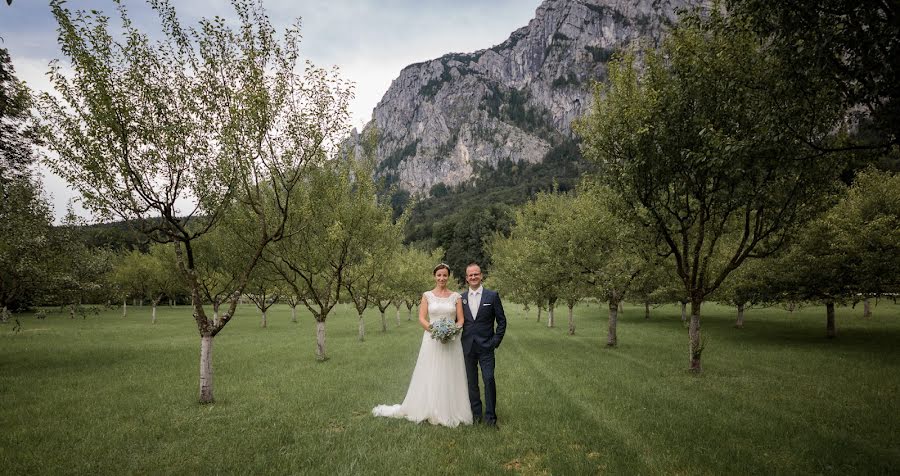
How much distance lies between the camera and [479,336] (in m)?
9.48

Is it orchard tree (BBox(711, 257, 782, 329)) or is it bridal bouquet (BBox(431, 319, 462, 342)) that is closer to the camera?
bridal bouquet (BBox(431, 319, 462, 342))

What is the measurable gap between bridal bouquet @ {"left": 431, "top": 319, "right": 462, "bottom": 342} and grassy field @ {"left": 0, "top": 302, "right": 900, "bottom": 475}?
199 centimetres

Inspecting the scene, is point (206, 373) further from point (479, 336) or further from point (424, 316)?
point (479, 336)

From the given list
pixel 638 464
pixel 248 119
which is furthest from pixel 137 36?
pixel 638 464

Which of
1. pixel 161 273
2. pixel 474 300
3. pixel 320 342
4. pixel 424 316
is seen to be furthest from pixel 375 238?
pixel 161 273

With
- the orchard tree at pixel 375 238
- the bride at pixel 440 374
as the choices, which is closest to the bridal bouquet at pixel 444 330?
the bride at pixel 440 374

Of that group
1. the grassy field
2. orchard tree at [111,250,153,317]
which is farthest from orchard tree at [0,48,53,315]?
orchard tree at [111,250,153,317]

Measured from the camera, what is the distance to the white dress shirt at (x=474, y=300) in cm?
965

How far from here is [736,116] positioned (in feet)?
41.9

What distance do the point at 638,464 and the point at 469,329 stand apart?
4.16 m

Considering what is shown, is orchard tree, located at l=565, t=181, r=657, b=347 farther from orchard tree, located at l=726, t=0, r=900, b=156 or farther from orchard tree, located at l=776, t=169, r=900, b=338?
orchard tree, located at l=726, t=0, r=900, b=156

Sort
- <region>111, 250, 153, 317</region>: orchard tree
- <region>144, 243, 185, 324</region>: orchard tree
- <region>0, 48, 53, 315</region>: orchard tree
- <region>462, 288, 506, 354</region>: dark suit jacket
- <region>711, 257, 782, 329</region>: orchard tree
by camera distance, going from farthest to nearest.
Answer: <region>111, 250, 153, 317</region>: orchard tree < <region>144, 243, 185, 324</region>: orchard tree < <region>711, 257, 782, 329</region>: orchard tree < <region>0, 48, 53, 315</region>: orchard tree < <region>462, 288, 506, 354</region>: dark suit jacket

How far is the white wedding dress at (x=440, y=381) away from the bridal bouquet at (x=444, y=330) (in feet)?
0.64

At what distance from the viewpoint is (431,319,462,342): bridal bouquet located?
9.27 m
